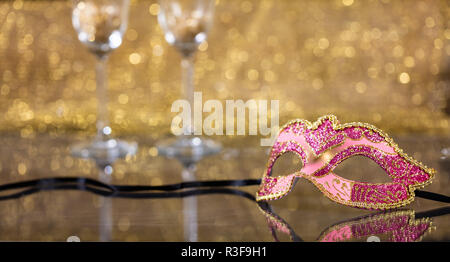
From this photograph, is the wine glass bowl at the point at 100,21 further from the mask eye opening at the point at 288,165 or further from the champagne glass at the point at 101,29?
the mask eye opening at the point at 288,165

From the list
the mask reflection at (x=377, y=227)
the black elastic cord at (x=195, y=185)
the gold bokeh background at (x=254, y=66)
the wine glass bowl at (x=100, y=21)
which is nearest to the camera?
the mask reflection at (x=377, y=227)

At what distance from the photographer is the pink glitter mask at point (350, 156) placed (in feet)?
1.13

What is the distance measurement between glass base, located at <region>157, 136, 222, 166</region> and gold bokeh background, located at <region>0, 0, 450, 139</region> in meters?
0.17

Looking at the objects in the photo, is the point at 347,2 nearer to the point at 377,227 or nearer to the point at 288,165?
the point at 288,165

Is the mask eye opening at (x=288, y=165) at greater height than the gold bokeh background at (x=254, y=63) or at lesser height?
lesser

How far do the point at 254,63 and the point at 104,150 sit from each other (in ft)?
1.05

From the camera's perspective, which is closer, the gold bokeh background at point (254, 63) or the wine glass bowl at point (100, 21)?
the wine glass bowl at point (100, 21)

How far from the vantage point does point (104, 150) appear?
565 millimetres

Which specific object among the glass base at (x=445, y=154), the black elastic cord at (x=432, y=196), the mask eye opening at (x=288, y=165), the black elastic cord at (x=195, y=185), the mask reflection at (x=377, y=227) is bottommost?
the mask reflection at (x=377, y=227)

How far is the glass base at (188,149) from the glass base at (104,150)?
0.04 m

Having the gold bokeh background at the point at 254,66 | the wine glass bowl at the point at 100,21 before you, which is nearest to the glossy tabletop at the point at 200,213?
the wine glass bowl at the point at 100,21

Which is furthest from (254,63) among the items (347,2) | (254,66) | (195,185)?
(195,185)

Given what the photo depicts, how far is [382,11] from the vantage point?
0.78 metres
